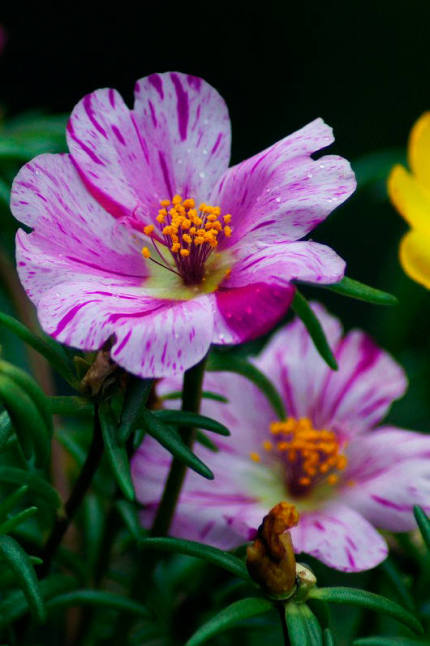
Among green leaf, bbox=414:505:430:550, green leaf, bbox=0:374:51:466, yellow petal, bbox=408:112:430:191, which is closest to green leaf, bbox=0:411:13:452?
green leaf, bbox=0:374:51:466

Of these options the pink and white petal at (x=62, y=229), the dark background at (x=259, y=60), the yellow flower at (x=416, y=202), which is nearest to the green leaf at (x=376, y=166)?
the yellow flower at (x=416, y=202)

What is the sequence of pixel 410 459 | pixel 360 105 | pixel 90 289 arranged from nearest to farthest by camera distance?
pixel 90 289 < pixel 410 459 < pixel 360 105

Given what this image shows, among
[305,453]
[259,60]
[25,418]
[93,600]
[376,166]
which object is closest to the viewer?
[25,418]

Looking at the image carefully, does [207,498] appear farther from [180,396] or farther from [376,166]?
[376,166]

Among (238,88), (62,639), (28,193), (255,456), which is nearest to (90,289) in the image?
(28,193)

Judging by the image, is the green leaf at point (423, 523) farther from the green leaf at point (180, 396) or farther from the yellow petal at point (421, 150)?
the yellow petal at point (421, 150)

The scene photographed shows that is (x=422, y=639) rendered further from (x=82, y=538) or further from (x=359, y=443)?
(x=82, y=538)

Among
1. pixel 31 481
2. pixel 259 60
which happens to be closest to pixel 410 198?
pixel 31 481

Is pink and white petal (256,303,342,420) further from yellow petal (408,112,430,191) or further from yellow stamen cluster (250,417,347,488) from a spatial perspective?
yellow petal (408,112,430,191)
